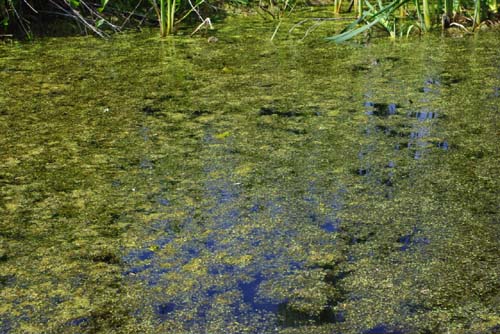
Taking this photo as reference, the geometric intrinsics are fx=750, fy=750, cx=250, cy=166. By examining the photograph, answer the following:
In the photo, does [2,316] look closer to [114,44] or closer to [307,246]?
[307,246]

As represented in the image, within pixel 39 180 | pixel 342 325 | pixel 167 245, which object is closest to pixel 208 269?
pixel 167 245

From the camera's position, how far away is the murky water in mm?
1238

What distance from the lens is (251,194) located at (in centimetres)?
166

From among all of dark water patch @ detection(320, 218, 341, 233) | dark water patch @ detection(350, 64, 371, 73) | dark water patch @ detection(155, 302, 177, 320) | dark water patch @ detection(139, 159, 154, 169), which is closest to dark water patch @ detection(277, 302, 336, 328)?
dark water patch @ detection(155, 302, 177, 320)

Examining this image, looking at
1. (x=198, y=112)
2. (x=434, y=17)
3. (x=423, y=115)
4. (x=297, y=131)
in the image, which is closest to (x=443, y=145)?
(x=423, y=115)

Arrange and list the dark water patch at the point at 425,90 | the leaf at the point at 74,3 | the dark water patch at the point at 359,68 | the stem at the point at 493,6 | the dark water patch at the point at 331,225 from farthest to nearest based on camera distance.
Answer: the stem at the point at 493,6 → the leaf at the point at 74,3 → the dark water patch at the point at 359,68 → the dark water patch at the point at 425,90 → the dark water patch at the point at 331,225

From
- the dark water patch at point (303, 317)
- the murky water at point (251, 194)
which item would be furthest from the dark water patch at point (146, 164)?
the dark water patch at point (303, 317)

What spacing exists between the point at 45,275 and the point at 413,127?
112 cm

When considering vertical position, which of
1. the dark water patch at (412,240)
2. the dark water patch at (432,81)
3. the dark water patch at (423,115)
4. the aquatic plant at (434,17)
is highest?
the aquatic plant at (434,17)

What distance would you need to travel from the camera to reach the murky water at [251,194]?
4.06ft

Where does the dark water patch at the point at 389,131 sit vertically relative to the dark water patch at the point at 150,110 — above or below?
below

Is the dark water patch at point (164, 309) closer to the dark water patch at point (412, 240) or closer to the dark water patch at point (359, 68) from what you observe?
the dark water patch at point (412, 240)

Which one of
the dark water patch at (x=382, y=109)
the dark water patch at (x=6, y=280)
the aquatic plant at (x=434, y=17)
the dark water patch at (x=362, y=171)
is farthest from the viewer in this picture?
the aquatic plant at (x=434, y=17)

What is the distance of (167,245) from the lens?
1.44 m
